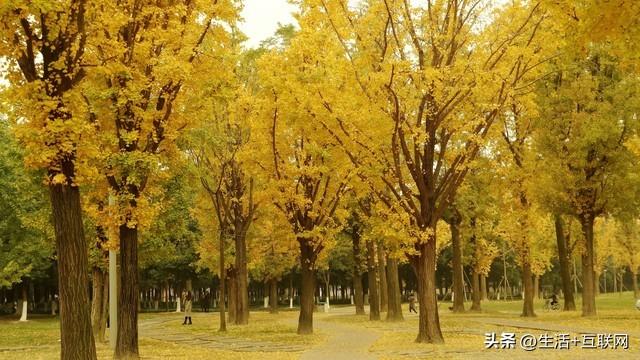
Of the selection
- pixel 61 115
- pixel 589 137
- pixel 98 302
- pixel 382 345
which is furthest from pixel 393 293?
pixel 61 115

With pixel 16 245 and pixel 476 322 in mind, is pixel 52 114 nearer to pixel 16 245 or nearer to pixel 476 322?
pixel 476 322

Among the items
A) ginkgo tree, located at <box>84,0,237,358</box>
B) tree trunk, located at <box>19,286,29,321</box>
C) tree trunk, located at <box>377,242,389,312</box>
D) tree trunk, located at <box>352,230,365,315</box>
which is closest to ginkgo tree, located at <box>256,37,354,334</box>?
ginkgo tree, located at <box>84,0,237,358</box>

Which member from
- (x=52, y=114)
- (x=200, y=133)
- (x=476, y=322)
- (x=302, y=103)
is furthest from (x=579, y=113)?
(x=52, y=114)

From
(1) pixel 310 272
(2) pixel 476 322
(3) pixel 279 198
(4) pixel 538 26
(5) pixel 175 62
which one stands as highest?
(4) pixel 538 26

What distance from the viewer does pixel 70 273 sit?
39.0 ft

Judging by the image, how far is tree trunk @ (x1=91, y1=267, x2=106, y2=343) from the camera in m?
22.9

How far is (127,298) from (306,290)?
404 inches

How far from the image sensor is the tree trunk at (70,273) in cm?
1184

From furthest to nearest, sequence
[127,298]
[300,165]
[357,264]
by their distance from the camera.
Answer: [357,264] → [300,165] → [127,298]

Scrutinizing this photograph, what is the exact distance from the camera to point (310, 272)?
2498cm

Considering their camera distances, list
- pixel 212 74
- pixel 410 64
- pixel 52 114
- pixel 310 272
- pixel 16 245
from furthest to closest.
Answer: pixel 16 245, pixel 310 272, pixel 410 64, pixel 212 74, pixel 52 114

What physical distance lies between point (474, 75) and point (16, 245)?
1284 inches

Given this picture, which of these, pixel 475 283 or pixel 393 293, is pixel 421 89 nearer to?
pixel 393 293

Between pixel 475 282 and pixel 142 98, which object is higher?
pixel 142 98
